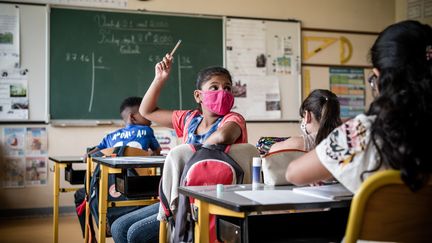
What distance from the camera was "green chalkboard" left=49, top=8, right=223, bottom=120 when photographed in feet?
16.8

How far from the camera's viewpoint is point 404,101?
3.86 ft

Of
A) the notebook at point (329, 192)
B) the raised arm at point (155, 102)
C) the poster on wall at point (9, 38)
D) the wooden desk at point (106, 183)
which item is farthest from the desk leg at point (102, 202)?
the poster on wall at point (9, 38)

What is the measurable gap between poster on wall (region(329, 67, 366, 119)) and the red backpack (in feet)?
14.9

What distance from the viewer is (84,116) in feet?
17.0

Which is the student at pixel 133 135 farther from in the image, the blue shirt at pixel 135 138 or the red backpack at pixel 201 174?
the red backpack at pixel 201 174

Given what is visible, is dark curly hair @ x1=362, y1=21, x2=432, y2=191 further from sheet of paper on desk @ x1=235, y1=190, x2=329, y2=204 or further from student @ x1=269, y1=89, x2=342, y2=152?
student @ x1=269, y1=89, x2=342, y2=152

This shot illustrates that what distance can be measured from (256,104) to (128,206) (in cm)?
304

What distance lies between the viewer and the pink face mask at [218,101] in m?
2.54

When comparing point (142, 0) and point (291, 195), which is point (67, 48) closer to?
point (142, 0)

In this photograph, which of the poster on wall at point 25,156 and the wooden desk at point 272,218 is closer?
the wooden desk at point 272,218

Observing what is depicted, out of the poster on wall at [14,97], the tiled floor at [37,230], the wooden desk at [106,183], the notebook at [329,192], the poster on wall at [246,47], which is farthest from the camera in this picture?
the poster on wall at [246,47]

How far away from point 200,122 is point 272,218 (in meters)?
1.09

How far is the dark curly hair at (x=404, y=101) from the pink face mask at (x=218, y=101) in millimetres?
1332

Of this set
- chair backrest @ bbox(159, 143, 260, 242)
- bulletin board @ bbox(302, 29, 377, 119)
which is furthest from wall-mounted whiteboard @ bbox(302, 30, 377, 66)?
chair backrest @ bbox(159, 143, 260, 242)
